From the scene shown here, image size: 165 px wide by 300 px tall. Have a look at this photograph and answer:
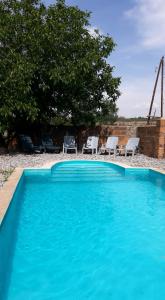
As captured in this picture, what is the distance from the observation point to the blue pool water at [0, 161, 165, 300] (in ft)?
13.5

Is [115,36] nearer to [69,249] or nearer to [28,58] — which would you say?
[28,58]

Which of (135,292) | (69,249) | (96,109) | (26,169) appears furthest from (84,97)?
(135,292)

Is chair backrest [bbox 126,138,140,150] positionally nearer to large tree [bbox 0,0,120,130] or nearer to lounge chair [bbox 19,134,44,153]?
large tree [bbox 0,0,120,130]

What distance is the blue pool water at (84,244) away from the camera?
4.11 m

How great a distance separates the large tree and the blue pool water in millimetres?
4318

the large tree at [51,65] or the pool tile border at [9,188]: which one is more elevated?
the large tree at [51,65]

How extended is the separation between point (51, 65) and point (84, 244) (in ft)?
33.8

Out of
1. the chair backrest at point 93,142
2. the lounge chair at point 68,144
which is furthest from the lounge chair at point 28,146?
the chair backrest at point 93,142

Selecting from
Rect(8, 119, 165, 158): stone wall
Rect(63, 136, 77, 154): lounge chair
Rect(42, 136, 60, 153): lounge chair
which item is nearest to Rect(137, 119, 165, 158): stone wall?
Rect(8, 119, 165, 158): stone wall

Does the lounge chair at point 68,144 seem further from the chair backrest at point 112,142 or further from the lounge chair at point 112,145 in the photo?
the chair backrest at point 112,142

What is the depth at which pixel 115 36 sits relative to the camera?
16734mm

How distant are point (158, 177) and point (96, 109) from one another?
7.26m

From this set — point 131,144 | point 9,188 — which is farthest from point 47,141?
point 9,188

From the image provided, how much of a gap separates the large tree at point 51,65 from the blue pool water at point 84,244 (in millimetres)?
4318
